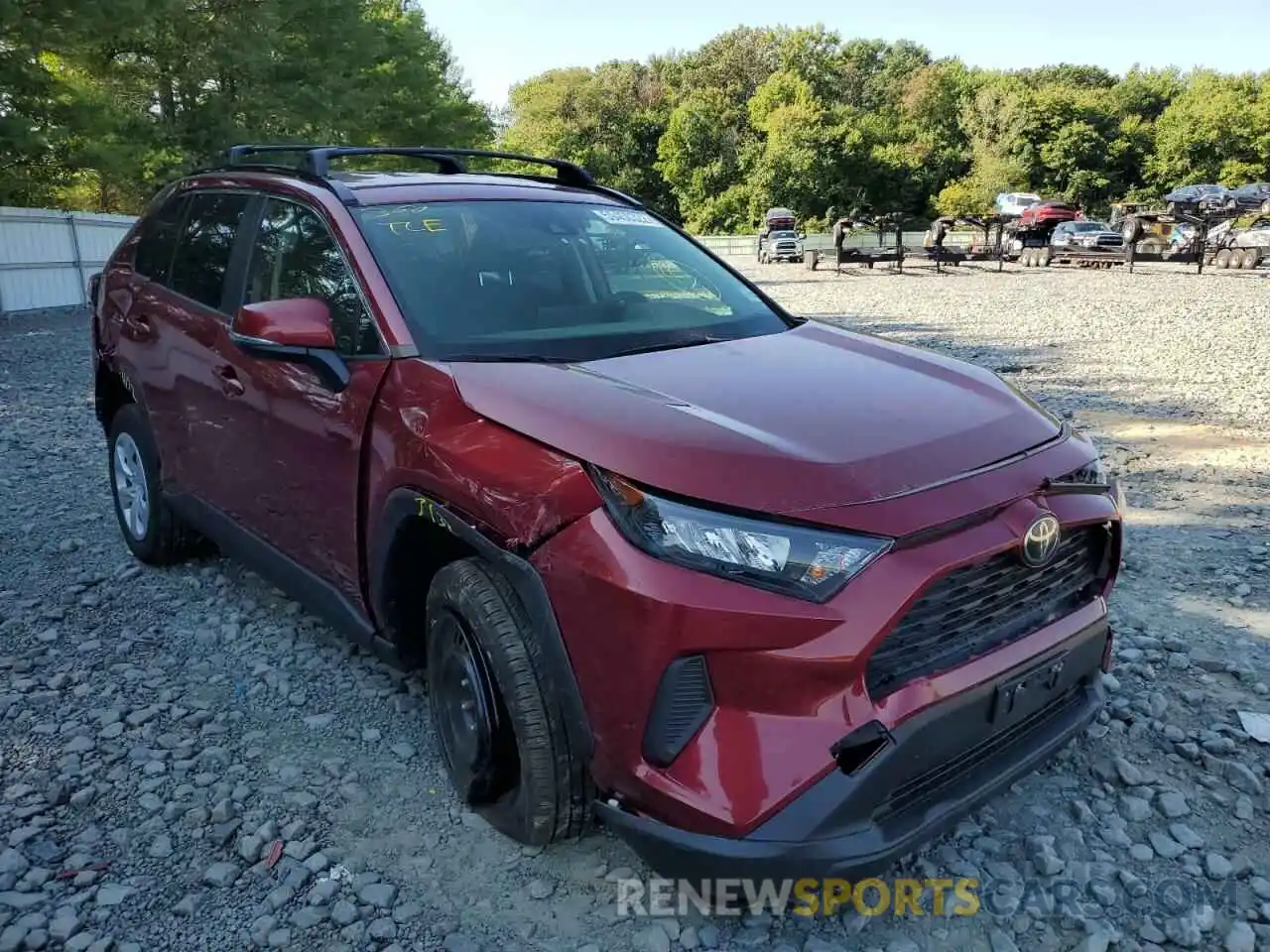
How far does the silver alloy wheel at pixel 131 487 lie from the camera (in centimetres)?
457

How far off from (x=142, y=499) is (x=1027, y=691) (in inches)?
160

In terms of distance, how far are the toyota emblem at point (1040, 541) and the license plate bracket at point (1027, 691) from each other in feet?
0.87

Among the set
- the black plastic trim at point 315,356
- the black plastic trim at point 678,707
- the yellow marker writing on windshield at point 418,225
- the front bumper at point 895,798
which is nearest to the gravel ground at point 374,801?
the front bumper at point 895,798

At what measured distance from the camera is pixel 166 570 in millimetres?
4676

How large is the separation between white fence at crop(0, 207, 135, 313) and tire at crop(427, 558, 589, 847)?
16.6 m

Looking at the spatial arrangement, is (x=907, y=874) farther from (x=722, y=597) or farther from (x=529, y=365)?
(x=529, y=365)

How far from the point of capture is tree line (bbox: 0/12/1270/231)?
1711cm

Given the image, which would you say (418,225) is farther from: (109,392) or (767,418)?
(109,392)

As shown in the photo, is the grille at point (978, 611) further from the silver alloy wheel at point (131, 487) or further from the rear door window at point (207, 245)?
the silver alloy wheel at point (131, 487)

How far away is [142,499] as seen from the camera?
462 centimetres

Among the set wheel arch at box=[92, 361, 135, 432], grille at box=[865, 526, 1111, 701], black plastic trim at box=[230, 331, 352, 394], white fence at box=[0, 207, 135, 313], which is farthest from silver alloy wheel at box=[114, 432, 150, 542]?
white fence at box=[0, 207, 135, 313]

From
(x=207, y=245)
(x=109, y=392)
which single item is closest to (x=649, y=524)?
(x=207, y=245)

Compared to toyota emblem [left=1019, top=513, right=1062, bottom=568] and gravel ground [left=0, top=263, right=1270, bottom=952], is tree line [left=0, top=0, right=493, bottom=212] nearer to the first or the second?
gravel ground [left=0, top=263, right=1270, bottom=952]

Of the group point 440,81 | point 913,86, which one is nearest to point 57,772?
point 440,81
